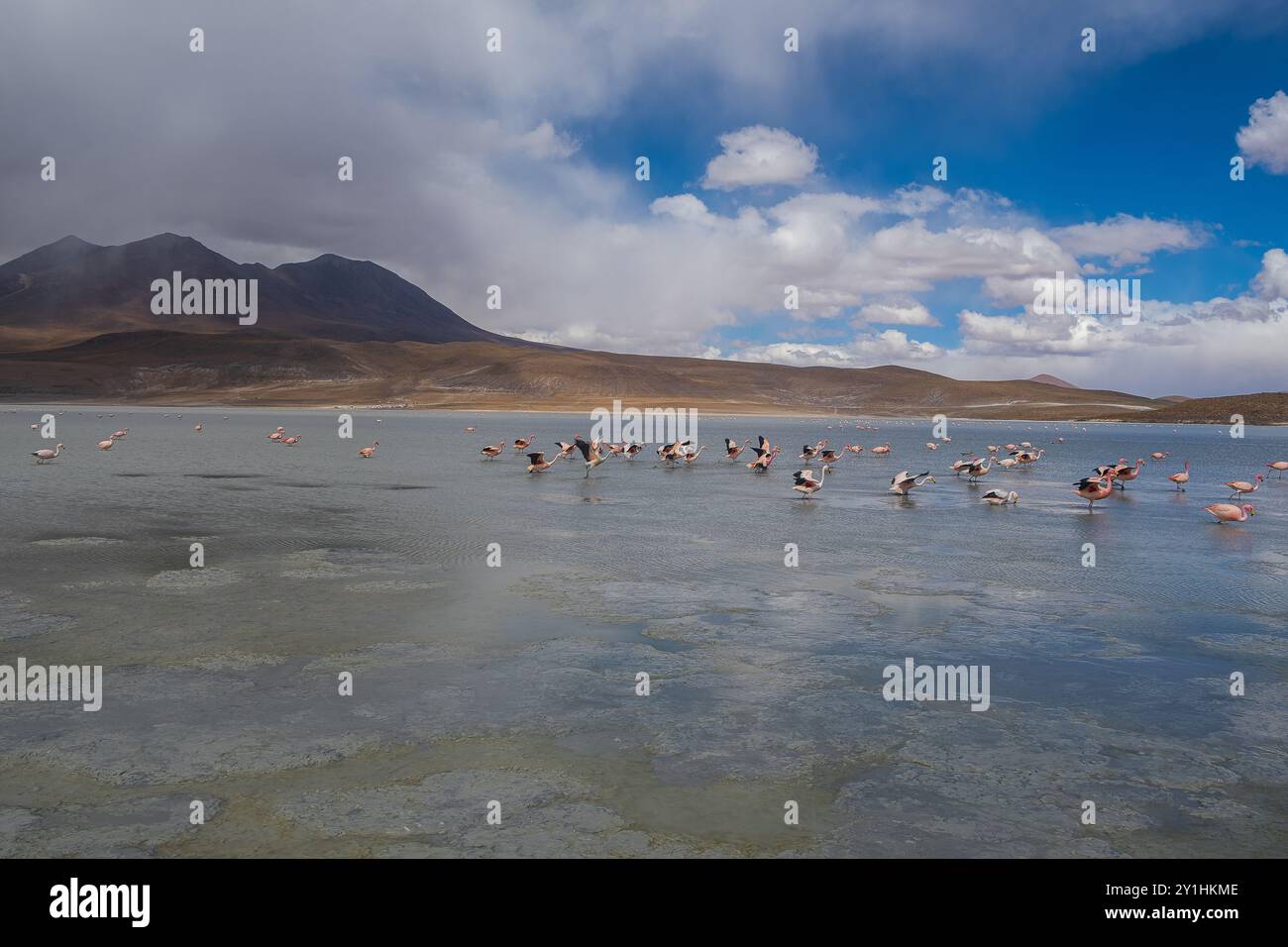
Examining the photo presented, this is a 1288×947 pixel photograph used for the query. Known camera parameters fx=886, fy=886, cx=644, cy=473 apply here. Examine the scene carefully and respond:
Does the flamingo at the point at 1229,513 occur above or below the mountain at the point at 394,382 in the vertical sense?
below

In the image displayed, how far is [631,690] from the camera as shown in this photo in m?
6.75

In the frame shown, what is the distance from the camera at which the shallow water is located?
4586 millimetres

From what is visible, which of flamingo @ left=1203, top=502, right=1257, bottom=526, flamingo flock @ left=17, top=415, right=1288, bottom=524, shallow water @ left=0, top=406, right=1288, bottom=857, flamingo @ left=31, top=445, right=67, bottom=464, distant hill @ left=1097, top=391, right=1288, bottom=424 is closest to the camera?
shallow water @ left=0, top=406, right=1288, bottom=857

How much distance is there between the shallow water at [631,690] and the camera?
15.0 ft

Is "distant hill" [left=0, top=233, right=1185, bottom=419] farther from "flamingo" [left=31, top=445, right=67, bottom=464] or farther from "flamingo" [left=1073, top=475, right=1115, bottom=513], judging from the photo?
"flamingo" [left=1073, top=475, right=1115, bottom=513]

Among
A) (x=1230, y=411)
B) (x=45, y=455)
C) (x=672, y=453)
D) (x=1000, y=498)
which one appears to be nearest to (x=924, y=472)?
(x=672, y=453)

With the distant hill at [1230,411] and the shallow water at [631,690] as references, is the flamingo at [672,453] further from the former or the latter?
the distant hill at [1230,411]

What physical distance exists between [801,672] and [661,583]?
372 centimetres

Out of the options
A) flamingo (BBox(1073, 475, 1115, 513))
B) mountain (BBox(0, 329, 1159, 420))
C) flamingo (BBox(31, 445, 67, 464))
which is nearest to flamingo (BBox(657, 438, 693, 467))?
flamingo (BBox(1073, 475, 1115, 513))

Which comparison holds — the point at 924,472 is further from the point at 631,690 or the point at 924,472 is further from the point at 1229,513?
the point at 631,690

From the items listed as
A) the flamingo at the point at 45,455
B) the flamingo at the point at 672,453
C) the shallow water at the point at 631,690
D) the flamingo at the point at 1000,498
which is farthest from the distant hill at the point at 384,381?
the shallow water at the point at 631,690
